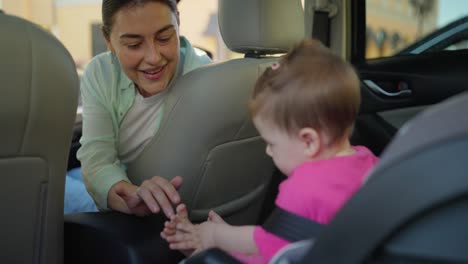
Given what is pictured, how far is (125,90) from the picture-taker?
5.69 ft

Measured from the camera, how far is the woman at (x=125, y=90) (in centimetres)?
159

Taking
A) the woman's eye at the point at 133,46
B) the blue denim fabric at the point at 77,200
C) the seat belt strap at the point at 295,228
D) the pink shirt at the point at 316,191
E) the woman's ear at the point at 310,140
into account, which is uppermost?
the woman's eye at the point at 133,46

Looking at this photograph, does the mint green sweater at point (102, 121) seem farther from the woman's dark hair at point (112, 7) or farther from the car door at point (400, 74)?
the car door at point (400, 74)

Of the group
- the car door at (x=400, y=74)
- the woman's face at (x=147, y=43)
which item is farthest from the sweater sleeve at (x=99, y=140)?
the car door at (x=400, y=74)

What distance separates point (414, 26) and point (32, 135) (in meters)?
1.67

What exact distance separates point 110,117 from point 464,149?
1.25 metres

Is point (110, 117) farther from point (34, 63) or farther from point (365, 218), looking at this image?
point (365, 218)

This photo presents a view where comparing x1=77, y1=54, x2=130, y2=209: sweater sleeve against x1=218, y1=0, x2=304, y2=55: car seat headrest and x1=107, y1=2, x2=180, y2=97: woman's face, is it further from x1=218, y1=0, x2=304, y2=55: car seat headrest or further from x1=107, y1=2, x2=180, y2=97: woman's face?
x1=218, y1=0, x2=304, y2=55: car seat headrest

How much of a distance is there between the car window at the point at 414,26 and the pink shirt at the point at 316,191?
1.39m

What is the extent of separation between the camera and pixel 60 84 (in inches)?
49.3

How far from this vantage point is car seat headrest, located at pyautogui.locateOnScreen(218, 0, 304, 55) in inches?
71.9

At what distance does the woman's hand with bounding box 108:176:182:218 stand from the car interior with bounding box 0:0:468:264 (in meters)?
0.04

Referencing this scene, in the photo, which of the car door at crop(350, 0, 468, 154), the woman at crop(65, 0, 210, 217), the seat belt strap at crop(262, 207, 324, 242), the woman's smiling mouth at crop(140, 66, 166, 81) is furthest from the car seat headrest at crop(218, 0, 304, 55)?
the seat belt strap at crop(262, 207, 324, 242)

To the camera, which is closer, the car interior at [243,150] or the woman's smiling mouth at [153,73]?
the car interior at [243,150]
